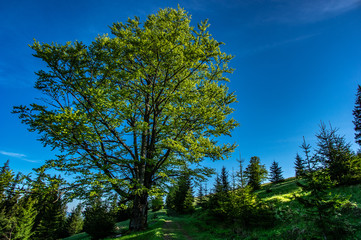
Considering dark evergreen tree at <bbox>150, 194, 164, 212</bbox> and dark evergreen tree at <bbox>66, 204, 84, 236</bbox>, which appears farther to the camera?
dark evergreen tree at <bbox>66, 204, 84, 236</bbox>

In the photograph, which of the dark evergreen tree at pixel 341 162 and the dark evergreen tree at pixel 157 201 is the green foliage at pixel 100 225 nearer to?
the dark evergreen tree at pixel 157 201

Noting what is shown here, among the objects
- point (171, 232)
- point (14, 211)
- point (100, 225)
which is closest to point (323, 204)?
point (171, 232)

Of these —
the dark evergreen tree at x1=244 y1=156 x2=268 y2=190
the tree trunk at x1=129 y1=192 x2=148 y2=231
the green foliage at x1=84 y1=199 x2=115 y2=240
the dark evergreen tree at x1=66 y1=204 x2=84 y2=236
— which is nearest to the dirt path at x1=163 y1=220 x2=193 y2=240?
the tree trunk at x1=129 y1=192 x2=148 y2=231

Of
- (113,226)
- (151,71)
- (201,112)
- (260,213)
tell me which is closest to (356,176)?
(260,213)

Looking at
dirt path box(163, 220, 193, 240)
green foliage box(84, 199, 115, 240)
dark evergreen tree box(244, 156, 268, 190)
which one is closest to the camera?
dirt path box(163, 220, 193, 240)

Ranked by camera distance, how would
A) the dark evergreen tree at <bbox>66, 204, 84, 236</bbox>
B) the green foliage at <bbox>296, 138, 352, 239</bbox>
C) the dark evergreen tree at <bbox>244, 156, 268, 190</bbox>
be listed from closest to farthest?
the green foliage at <bbox>296, 138, 352, 239</bbox> → the dark evergreen tree at <bbox>244, 156, 268, 190</bbox> → the dark evergreen tree at <bbox>66, 204, 84, 236</bbox>

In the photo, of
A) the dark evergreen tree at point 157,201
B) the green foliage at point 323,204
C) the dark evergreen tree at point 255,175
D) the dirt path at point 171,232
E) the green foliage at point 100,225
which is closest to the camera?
the green foliage at point 323,204

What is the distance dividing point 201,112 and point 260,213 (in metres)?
9.70

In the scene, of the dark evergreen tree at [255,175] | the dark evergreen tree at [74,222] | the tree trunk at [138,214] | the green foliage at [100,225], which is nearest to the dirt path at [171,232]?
the tree trunk at [138,214]

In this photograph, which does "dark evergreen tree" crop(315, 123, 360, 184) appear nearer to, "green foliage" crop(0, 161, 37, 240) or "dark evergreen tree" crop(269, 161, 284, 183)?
"green foliage" crop(0, 161, 37, 240)

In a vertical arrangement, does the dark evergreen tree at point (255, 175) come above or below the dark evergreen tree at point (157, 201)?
above

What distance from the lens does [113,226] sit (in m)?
22.1

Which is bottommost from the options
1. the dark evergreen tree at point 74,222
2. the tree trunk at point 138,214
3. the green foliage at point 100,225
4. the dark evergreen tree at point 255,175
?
the dark evergreen tree at point 74,222

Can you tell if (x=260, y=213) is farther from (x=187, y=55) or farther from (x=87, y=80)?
(x=87, y=80)
